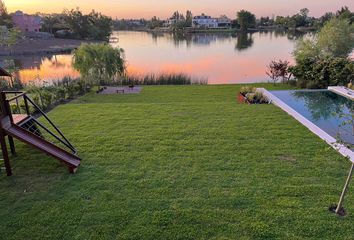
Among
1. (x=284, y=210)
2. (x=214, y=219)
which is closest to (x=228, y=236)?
(x=214, y=219)

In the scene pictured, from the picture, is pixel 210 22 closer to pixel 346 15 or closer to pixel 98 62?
pixel 346 15

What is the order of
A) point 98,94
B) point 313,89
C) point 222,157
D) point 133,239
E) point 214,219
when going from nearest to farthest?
point 133,239 → point 214,219 → point 222,157 → point 313,89 → point 98,94

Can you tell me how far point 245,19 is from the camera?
85.9 meters

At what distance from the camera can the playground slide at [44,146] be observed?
4727 millimetres

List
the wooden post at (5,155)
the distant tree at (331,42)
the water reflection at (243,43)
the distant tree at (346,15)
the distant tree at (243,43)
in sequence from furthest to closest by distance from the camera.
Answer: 1. the distant tree at (243,43)
2. the water reflection at (243,43)
3. the distant tree at (346,15)
4. the distant tree at (331,42)
5. the wooden post at (5,155)

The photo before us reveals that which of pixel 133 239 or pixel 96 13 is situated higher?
pixel 96 13

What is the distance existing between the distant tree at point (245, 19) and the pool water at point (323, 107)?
264 feet

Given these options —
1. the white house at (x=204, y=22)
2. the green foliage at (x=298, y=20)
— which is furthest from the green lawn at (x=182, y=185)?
the white house at (x=204, y=22)

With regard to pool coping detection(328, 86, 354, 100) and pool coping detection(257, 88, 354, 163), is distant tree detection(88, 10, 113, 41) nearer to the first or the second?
pool coping detection(328, 86, 354, 100)

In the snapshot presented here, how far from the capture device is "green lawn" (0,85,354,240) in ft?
11.3

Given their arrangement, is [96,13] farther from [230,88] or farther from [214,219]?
[214,219]

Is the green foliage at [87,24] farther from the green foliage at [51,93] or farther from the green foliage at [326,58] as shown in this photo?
the green foliage at [326,58]

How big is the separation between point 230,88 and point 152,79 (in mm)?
5564

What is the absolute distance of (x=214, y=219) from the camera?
3.57 metres
